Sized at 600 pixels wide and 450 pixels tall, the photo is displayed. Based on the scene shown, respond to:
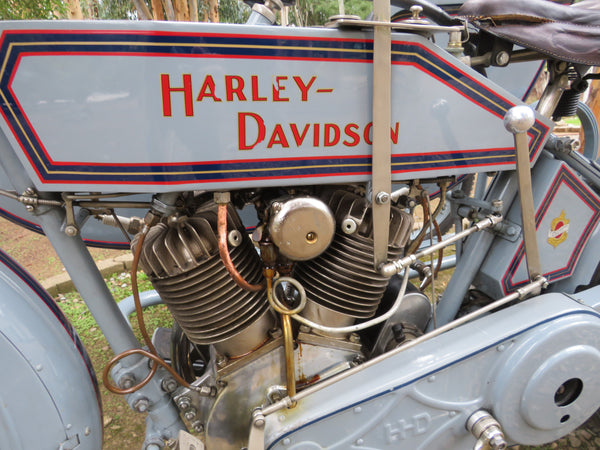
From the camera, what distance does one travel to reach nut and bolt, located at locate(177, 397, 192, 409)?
1214 mm

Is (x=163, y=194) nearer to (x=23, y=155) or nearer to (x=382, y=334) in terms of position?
(x=23, y=155)

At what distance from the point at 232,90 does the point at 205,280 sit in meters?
0.47

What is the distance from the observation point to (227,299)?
1.06 metres

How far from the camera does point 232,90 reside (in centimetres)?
88

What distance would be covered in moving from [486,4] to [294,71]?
0.70 metres

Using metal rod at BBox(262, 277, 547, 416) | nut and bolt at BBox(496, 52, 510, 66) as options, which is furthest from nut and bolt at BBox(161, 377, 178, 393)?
nut and bolt at BBox(496, 52, 510, 66)

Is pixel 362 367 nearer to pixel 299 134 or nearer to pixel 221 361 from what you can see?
pixel 221 361

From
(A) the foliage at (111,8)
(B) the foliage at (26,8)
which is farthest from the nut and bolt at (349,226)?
(A) the foliage at (111,8)

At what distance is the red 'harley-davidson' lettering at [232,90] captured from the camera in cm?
85

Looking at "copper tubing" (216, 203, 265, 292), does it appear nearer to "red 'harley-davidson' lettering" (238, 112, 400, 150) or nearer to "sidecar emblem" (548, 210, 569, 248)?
"red 'harley-davidson' lettering" (238, 112, 400, 150)

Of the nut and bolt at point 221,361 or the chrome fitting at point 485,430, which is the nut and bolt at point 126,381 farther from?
the chrome fitting at point 485,430

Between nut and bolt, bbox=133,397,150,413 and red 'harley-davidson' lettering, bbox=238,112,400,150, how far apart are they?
0.79 metres

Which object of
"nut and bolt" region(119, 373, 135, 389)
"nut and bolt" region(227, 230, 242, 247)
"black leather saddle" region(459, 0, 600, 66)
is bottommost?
"nut and bolt" region(119, 373, 135, 389)

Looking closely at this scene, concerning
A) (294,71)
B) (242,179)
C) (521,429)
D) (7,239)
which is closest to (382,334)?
(521,429)
